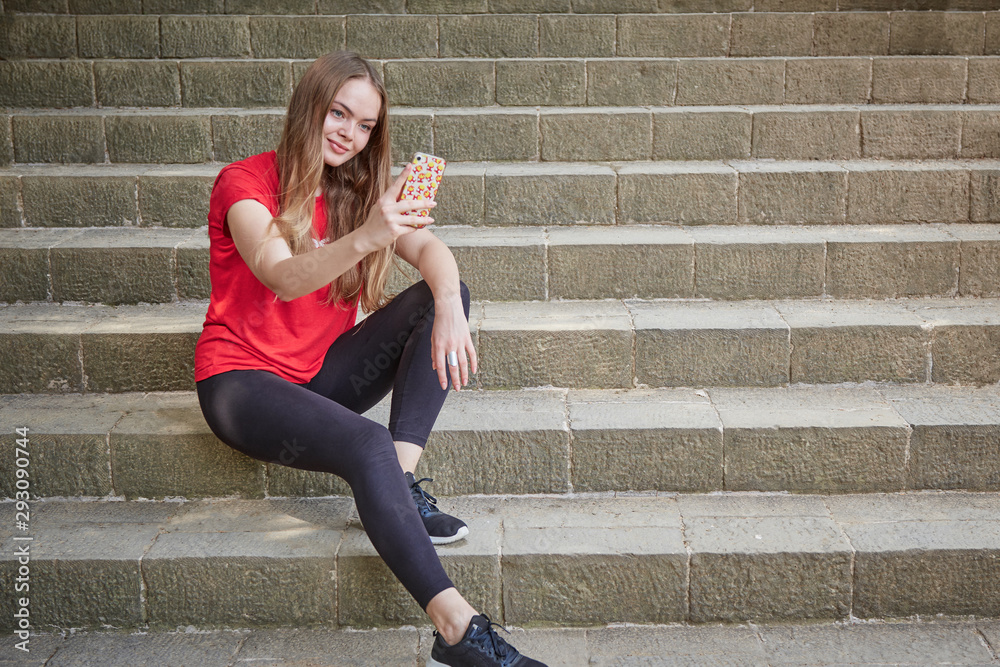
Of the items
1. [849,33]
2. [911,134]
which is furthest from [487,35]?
[911,134]

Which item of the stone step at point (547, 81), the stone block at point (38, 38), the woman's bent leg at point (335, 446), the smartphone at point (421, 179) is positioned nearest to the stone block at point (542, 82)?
the stone step at point (547, 81)

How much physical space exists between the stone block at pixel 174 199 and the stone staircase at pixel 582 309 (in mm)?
13

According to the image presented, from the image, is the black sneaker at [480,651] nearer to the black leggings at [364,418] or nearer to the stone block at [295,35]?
the black leggings at [364,418]

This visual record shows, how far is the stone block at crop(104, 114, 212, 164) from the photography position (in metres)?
3.96

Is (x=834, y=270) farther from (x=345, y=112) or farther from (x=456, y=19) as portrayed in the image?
(x=456, y=19)

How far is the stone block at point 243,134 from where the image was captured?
13.2ft

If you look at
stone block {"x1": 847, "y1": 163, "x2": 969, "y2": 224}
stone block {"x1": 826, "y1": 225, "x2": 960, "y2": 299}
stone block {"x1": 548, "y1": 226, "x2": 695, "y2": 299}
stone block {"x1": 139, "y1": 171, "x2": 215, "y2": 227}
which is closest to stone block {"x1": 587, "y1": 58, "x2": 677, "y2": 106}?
stone block {"x1": 847, "y1": 163, "x2": 969, "y2": 224}

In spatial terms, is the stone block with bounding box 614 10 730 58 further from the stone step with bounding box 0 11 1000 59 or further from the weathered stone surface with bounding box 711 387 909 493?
the weathered stone surface with bounding box 711 387 909 493

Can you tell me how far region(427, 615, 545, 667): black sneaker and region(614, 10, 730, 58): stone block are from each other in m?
3.44

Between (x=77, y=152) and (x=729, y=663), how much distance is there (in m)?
3.46

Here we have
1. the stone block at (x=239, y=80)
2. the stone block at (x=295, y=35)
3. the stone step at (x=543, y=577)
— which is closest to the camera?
the stone step at (x=543, y=577)

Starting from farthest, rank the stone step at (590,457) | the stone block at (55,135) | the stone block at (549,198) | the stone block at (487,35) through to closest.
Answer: the stone block at (487,35), the stone block at (55,135), the stone block at (549,198), the stone step at (590,457)

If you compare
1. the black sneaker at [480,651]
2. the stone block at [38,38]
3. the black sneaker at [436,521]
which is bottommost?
the black sneaker at [480,651]

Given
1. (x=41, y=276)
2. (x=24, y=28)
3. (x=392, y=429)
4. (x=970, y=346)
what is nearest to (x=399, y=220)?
(x=392, y=429)
